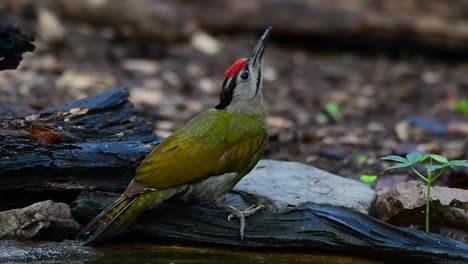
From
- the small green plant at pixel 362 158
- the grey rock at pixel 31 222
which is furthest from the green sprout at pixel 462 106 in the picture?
the grey rock at pixel 31 222

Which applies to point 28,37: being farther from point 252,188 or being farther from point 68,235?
point 252,188

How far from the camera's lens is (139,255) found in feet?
13.6

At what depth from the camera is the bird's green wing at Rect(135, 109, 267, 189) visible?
13.9 ft

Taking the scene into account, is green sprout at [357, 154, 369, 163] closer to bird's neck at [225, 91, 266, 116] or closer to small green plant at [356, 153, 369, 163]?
small green plant at [356, 153, 369, 163]

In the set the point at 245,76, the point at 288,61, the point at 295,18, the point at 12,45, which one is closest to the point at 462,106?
the point at 288,61

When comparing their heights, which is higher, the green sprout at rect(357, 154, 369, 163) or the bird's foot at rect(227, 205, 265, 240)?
the green sprout at rect(357, 154, 369, 163)

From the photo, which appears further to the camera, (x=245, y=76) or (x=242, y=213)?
(x=245, y=76)

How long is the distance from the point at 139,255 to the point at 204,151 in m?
0.60

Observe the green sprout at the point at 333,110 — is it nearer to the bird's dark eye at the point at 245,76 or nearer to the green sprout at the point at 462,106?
the green sprout at the point at 462,106

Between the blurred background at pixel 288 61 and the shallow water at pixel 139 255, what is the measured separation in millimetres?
3065

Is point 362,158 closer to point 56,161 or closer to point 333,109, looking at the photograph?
point 333,109

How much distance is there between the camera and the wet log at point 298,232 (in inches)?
163

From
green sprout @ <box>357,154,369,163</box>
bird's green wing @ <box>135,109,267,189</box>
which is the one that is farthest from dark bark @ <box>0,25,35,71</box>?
green sprout @ <box>357,154,369,163</box>

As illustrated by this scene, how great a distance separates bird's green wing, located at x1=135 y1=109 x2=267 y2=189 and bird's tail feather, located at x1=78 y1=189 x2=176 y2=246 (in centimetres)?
9
